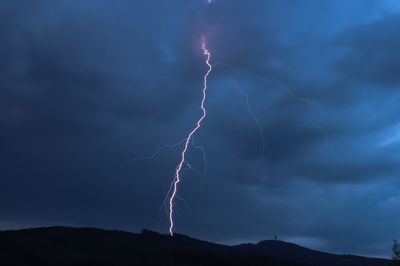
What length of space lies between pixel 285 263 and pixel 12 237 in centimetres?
3855

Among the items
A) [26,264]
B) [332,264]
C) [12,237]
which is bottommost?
[26,264]

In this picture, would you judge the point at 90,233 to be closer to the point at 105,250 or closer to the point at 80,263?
the point at 105,250

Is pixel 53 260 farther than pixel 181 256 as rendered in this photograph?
No

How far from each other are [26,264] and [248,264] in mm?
28902

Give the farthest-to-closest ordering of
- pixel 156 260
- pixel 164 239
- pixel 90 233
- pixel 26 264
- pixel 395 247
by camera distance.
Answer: pixel 164 239 < pixel 90 233 < pixel 156 260 < pixel 26 264 < pixel 395 247

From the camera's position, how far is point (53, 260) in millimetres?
55188

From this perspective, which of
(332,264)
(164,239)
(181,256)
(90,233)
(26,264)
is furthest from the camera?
(332,264)

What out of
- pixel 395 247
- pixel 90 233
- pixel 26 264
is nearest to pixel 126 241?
pixel 90 233

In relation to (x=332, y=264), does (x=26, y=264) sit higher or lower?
lower

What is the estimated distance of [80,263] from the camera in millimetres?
54938

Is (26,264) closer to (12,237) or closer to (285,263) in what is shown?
(12,237)

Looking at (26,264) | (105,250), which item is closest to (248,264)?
(105,250)

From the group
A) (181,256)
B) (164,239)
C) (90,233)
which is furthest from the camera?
(164,239)

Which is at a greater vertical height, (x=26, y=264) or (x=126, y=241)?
(x=126, y=241)
